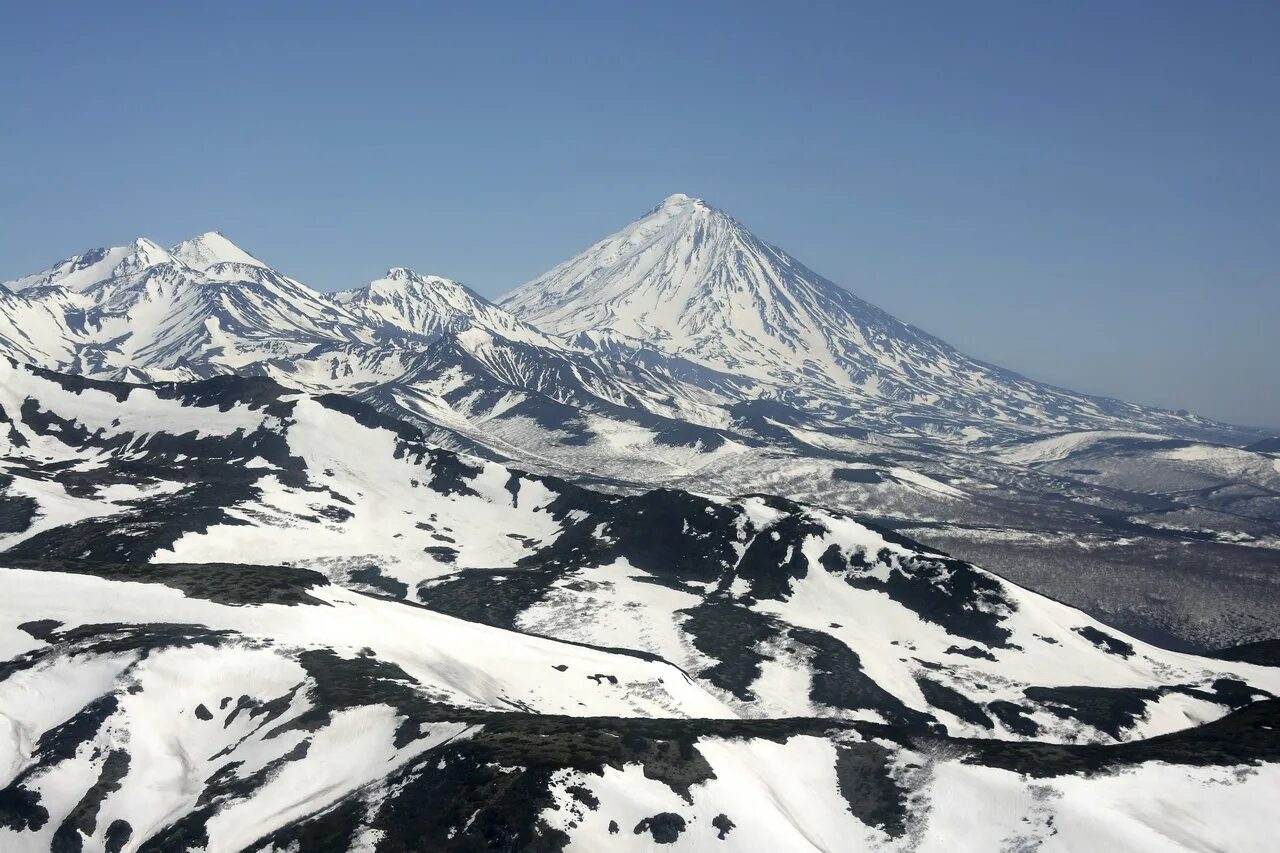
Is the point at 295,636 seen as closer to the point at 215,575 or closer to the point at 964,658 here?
the point at 215,575

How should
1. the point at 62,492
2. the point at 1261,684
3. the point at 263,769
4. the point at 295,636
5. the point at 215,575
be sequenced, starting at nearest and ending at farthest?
the point at 263,769
the point at 295,636
the point at 215,575
the point at 1261,684
the point at 62,492

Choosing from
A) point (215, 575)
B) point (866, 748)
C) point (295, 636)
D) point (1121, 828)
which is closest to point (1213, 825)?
point (1121, 828)

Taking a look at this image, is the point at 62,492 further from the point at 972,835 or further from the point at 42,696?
the point at 972,835

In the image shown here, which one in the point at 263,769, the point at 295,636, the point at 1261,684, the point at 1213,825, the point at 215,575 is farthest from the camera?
the point at 1261,684

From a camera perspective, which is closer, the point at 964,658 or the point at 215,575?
the point at 215,575

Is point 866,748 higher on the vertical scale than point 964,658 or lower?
higher

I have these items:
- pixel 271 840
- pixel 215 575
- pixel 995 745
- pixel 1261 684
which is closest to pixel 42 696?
pixel 271 840
